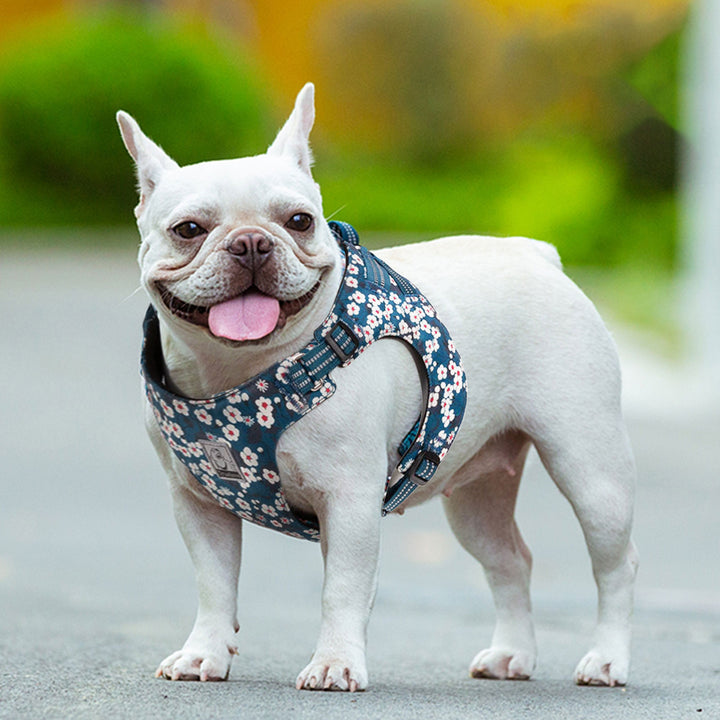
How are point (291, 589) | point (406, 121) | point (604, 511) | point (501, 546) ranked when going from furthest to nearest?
point (406, 121), point (291, 589), point (501, 546), point (604, 511)

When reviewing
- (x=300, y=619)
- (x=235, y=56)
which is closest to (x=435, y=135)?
(x=235, y=56)

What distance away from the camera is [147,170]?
425 cm

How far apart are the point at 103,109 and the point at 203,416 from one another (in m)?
29.0

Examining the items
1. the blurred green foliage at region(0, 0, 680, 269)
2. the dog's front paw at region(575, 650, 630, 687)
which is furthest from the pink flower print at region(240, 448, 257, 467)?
the blurred green foliage at region(0, 0, 680, 269)

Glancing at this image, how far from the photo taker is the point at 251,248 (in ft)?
12.9

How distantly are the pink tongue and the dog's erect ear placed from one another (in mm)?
478

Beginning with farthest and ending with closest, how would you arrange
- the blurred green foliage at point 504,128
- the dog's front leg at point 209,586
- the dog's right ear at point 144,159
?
the blurred green foliage at point 504,128 → the dog's front leg at point 209,586 → the dog's right ear at point 144,159

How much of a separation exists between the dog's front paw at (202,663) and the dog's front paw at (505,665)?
3.35 ft

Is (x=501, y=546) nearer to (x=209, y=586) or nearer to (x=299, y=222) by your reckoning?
(x=209, y=586)

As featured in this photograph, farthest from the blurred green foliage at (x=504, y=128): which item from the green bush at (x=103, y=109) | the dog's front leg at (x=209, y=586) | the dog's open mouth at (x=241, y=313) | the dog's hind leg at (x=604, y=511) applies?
the dog's open mouth at (x=241, y=313)

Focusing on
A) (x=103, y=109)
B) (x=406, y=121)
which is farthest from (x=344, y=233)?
(x=406, y=121)

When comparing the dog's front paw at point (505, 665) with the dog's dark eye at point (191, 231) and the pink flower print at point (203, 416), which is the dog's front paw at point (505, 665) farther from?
the dog's dark eye at point (191, 231)

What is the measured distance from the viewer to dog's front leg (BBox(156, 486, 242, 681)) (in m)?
4.35

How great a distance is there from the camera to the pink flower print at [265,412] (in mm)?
4094
